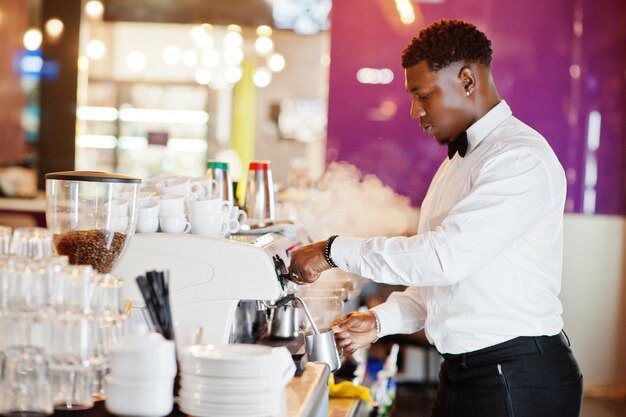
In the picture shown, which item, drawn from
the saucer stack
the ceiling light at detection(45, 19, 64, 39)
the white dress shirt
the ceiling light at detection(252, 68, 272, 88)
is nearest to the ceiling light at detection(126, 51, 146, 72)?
the ceiling light at detection(45, 19, 64, 39)

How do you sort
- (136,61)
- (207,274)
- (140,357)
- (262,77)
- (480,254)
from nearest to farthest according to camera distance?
(140,357) → (207,274) → (480,254) → (262,77) → (136,61)

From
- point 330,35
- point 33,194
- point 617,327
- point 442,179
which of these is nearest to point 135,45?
point 33,194

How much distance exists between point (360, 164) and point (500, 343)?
4.70 m

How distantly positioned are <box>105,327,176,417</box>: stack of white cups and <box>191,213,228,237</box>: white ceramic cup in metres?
0.90

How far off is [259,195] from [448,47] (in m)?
1.16

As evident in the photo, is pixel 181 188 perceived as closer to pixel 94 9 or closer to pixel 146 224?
pixel 146 224

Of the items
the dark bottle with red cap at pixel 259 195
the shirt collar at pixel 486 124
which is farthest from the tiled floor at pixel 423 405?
the shirt collar at pixel 486 124

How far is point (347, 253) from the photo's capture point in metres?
2.39

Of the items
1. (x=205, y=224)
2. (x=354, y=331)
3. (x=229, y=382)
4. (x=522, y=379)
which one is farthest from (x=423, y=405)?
(x=229, y=382)

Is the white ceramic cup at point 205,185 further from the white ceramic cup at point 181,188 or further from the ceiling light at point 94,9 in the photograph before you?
the ceiling light at point 94,9

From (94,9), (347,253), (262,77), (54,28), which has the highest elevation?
(94,9)

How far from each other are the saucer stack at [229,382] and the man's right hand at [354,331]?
1.01 m

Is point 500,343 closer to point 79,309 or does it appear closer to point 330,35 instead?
point 79,309

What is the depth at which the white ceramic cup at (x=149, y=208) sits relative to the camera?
2406mm
